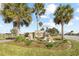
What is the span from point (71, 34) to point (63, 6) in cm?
22

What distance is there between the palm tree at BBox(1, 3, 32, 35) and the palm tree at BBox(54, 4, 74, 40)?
211 mm

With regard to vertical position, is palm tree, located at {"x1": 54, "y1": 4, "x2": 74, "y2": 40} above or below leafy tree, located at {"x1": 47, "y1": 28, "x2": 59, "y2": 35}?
above

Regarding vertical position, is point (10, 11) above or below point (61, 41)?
above

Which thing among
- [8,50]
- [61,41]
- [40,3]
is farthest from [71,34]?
[8,50]

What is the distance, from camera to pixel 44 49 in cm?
176

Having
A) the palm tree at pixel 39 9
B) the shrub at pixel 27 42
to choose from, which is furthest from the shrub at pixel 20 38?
the palm tree at pixel 39 9

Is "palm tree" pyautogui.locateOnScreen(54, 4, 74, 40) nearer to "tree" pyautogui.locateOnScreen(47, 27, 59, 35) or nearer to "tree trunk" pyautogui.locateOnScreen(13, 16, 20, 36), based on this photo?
"tree" pyautogui.locateOnScreen(47, 27, 59, 35)

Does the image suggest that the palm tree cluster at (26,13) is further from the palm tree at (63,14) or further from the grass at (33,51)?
the grass at (33,51)

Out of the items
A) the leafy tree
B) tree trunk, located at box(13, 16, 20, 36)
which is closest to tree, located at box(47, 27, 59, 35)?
the leafy tree

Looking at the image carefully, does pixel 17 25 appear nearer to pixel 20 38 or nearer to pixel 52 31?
pixel 20 38

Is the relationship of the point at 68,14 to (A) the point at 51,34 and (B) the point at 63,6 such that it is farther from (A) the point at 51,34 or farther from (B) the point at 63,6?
(A) the point at 51,34

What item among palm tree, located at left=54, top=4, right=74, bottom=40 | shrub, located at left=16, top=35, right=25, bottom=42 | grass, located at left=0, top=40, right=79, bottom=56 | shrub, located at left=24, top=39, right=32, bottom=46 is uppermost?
palm tree, located at left=54, top=4, right=74, bottom=40

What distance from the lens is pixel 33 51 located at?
1.74m

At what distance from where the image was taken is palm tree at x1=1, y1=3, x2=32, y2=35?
1767mm
